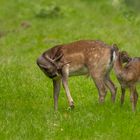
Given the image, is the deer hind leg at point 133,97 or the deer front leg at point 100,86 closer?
the deer hind leg at point 133,97

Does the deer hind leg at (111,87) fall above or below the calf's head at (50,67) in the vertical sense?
below

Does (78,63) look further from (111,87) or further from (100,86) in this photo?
(111,87)

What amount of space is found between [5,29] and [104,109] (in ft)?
51.4

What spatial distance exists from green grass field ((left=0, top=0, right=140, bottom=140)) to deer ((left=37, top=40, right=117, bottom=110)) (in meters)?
0.52

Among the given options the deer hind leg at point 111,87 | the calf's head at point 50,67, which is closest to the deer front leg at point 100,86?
the deer hind leg at point 111,87

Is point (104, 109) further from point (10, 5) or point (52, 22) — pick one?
point (10, 5)

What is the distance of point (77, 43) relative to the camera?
13195 mm

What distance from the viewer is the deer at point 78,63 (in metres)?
12.6

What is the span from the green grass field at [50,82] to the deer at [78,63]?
0.52 metres

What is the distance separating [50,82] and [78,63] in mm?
3071

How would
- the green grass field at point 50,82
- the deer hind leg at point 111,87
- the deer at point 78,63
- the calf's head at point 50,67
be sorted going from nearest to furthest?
the green grass field at point 50,82 < the calf's head at point 50,67 < the deer at point 78,63 < the deer hind leg at point 111,87

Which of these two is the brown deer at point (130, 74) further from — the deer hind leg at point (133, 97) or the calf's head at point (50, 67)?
the calf's head at point (50, 67)

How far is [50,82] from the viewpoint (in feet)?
51.8

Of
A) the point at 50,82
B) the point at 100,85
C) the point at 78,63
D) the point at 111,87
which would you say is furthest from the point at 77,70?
the point at 50,82
